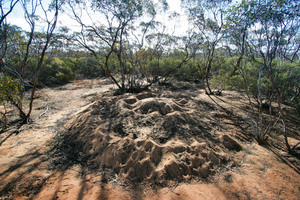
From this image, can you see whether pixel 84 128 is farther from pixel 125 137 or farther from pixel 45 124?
pixel 45 124

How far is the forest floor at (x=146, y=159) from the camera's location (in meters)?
2.00

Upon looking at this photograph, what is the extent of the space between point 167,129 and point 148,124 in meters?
0.43

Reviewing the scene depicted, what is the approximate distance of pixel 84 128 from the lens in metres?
3.23

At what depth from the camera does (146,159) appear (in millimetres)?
2355

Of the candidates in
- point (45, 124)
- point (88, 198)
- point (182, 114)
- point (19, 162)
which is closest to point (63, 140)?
point (19, 162)

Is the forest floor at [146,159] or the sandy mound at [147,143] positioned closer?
the forest floor at [146,159]

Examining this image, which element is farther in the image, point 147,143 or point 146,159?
point 147,143

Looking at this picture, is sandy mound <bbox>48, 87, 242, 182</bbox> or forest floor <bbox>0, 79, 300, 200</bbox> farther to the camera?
sandy mound <bbox>48, 87, 242, 182</bbox>

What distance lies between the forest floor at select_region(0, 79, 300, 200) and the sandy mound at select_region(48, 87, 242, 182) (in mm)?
15

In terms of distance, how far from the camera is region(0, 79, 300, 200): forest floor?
200 cm

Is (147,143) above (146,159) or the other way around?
above

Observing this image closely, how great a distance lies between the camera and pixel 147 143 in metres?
2.59

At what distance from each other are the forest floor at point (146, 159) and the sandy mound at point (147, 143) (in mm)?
15

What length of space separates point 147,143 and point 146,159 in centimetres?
30
